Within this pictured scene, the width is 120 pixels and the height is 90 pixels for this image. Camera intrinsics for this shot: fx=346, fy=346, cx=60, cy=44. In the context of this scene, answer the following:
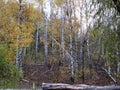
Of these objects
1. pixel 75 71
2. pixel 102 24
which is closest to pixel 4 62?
pixel 102 24

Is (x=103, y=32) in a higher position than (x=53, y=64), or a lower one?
higher

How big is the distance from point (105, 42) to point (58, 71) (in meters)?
23.5

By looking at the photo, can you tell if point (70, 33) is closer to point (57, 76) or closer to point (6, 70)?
point (57, 76)

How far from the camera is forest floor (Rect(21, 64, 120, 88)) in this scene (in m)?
28.3

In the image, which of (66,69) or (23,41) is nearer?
(23,41)

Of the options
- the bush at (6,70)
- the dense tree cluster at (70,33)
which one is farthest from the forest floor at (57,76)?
the bush at (6,70)

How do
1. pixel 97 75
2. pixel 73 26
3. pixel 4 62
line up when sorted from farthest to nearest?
pixel 73 26 → pixel 97 75 → pixel 4 62

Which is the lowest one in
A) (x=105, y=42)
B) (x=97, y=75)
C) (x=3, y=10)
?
(x=97, y=75)

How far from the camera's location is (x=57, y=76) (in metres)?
30.1

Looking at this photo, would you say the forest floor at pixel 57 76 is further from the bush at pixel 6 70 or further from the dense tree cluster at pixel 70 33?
the bush at pixel 6 70

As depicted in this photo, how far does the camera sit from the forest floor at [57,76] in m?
28.3

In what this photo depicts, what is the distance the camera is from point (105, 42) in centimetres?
824

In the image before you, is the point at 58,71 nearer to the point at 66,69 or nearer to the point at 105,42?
the point at 66,69

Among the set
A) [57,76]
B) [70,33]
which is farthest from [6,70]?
[70,33]
